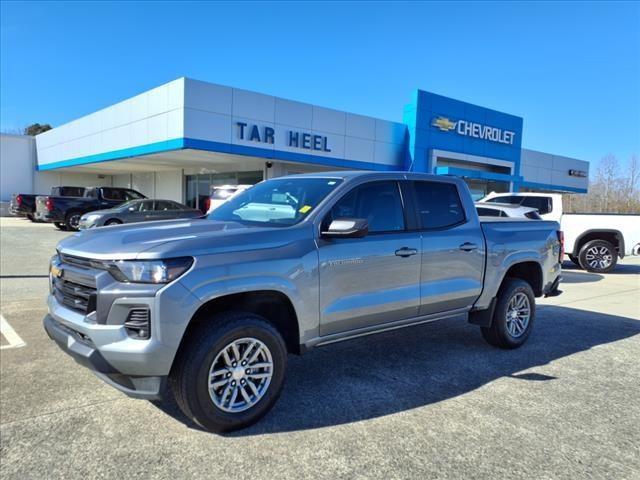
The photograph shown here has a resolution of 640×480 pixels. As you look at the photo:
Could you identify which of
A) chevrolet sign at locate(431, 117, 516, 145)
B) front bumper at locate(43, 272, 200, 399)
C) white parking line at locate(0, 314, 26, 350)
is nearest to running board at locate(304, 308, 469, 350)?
front bumper at locate(43, 272, 200, 399)

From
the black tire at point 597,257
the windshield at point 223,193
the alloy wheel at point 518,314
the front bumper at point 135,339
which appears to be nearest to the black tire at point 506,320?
the alloy wheel at point 518,314

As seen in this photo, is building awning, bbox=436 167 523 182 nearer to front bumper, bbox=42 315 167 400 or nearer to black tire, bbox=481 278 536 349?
black tire, bbox=481 278 536 349

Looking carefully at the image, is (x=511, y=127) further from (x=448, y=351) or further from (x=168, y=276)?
(x=168, y=276)

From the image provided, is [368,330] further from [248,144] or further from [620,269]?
[248,144]

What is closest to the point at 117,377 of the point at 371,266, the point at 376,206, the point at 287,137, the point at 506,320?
the point at 371,266

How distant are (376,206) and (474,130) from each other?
88.0ft

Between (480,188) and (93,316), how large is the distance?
32.1 m

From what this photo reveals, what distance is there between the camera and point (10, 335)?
5516 millimetres

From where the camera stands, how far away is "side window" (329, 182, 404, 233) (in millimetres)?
4129

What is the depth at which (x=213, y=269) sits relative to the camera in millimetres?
3148

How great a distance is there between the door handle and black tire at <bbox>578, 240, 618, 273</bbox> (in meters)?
10.6

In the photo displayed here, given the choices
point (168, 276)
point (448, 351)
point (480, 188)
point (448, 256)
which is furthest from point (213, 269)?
point (480, 188)

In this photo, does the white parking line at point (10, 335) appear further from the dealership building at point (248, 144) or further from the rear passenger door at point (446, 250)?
the dealership building at point (248, 144)

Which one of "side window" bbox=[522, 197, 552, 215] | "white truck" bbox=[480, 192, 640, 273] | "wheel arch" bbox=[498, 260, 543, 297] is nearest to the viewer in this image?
"wheel arch" bbox=[498, 260, 543, 297]
